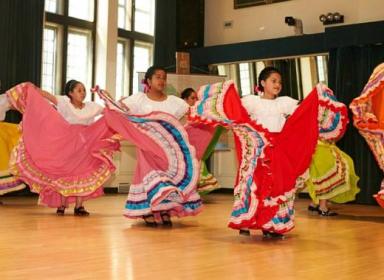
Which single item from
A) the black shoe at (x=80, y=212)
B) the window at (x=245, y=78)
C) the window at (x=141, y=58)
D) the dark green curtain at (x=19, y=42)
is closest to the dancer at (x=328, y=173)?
the black shoe at (x=80, y=212)

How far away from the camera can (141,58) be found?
988cm

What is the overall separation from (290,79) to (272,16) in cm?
99

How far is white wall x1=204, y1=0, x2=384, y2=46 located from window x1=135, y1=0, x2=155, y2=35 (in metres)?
0.90

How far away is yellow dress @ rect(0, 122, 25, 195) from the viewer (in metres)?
6.69

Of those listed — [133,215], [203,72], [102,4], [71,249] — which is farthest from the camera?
[203,72]

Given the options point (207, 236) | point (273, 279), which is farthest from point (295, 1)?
point (273, 279)

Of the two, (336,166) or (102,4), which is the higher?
(102,4)

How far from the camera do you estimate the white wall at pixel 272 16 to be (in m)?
8.64

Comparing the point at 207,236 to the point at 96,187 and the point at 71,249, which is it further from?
the point at 96,187

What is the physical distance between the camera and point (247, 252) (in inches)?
153

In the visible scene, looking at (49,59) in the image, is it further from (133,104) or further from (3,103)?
(133,104)

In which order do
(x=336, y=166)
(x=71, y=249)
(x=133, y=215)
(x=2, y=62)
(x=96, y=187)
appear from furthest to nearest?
(x=2, y=62) → (x=336, y=166) → (x=96, y=187) → (x=133, y=215) → (x=71, y=249)

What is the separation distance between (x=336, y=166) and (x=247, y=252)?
269 centimetres

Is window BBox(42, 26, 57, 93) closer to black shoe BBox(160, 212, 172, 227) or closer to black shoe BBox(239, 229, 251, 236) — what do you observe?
black shoe BBox(160, 212, 172, 227)
